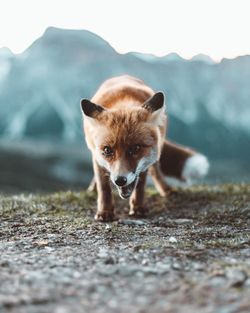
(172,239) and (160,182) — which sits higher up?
(172,239)

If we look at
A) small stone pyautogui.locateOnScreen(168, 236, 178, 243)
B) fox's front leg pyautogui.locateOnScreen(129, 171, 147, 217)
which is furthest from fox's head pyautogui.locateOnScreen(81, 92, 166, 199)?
fox's front leg pyautogui.locateOnScreen(129, 171, 147, 217)

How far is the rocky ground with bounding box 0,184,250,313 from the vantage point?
3.66 meters

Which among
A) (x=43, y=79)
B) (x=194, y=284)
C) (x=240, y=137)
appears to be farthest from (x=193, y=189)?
(x=43, y=79)

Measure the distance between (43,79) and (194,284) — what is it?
24558mm

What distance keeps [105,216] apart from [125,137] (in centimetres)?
126

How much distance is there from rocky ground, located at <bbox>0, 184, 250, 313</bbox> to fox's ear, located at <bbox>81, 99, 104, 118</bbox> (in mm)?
1299

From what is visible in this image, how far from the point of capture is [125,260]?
4734 millimetres

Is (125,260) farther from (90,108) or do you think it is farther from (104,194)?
(104,194)

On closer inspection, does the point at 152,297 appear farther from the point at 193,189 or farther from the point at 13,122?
the point at 13,122

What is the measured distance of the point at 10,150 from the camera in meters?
24.1

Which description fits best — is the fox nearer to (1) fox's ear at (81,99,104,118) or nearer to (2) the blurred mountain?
(1) fox's ear at (81,99,104,118)

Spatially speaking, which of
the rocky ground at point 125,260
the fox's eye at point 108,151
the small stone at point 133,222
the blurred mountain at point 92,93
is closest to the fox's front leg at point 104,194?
the rocky ground at point 125,260

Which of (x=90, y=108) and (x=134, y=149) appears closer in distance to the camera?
(x=134, y=149)

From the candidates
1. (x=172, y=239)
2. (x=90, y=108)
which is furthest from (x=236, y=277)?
(x=90, y=108)
